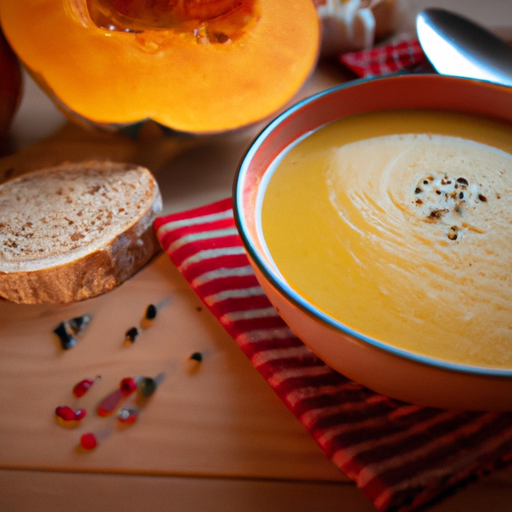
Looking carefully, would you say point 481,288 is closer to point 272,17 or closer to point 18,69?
point 272,17

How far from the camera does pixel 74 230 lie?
677mm

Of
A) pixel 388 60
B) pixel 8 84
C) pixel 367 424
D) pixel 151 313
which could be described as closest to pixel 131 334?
pixel 151 313

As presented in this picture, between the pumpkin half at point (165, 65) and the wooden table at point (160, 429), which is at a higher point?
the pumpkin half at point (165, 65)

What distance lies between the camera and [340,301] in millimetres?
490

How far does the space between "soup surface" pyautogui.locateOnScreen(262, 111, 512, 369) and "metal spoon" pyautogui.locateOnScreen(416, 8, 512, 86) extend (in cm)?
22

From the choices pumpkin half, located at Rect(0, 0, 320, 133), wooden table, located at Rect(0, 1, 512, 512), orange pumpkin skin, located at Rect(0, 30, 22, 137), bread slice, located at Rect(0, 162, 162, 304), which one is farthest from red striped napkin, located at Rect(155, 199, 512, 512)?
orange pumpkin skin, located at Rect(0, 30, 22, 137)

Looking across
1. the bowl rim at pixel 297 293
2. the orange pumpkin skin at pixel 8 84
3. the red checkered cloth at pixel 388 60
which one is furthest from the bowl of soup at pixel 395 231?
the orange pumpkin skin at pixel 8 84

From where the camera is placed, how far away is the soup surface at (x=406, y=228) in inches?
18.7

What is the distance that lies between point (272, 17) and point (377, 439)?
1.96 ft

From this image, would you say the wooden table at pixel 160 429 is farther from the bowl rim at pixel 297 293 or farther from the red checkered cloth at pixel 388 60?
the red checkered cloth at pixel 388 60

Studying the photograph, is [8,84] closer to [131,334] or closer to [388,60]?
[131,334]

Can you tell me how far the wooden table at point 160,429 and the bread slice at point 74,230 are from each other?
26 millimetres

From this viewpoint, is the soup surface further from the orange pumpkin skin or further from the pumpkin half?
the orange pumpkin skin

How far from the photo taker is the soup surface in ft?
1.56
